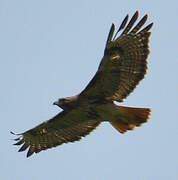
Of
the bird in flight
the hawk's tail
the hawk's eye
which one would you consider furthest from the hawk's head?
the hawk's eye

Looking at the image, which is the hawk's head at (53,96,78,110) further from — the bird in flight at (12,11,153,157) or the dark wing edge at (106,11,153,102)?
the dark wing edge at (106,11,153,102)

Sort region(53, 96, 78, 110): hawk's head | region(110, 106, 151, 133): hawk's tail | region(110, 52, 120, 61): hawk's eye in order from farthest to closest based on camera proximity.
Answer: region(53, 96, 78, 110): hawk's head < region(110, 52, 120, 61): hawk's eye < region(110, 106, 151, 133): hawk's tail

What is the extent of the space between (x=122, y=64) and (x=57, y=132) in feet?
8.91

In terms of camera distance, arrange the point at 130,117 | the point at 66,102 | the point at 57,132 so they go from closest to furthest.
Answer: the point at 130,117
the point at 66,102
the point at 57,132

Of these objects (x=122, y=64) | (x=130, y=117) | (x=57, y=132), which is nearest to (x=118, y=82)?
(x=122, y=64)

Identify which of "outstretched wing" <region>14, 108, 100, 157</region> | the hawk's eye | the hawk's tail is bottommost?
the hawk's tail

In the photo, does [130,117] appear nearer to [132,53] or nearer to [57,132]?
[132,53]

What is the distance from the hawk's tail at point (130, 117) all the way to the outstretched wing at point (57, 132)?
42.1 inches

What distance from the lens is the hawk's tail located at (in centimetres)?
1437

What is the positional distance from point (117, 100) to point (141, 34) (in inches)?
61.1

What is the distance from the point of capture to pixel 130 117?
14523 mm

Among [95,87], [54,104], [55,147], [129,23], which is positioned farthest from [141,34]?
[55,147]

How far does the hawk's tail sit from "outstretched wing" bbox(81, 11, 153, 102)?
1.41ft

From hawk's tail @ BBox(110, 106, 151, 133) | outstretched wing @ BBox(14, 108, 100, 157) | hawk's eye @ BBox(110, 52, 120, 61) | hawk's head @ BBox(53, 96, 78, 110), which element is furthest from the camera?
outstretched wing @ BBox(14, 108, 100, 157)
